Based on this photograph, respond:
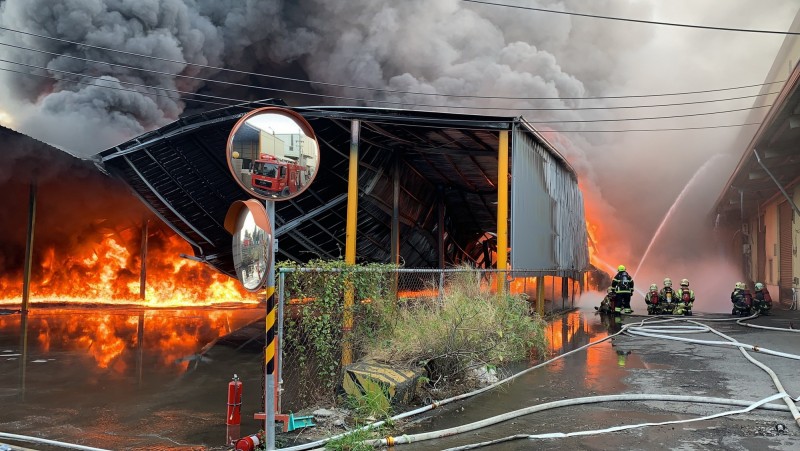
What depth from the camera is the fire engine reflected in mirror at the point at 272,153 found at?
13.2 feet

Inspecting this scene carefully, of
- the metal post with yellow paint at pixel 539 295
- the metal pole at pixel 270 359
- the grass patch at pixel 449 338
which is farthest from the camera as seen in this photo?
the metal post with yellow paint at pixel 539 295

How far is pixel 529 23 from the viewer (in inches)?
2088

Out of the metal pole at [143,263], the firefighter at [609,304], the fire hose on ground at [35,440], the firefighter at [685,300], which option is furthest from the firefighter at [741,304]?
the metal pole at [143,263]

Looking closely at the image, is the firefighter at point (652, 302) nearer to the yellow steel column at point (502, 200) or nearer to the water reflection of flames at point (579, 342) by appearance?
the water reflection of flames at point (579, 342)

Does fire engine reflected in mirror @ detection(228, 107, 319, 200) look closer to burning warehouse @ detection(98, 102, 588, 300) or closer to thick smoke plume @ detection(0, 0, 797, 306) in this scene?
burning warehouse @ detection(98, 102, 588, 300)

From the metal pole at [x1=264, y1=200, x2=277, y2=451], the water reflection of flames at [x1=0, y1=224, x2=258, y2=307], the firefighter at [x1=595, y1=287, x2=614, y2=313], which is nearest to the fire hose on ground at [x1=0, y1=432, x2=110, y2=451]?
the metal pole at [x1=264, y1=200, x2=277, y2=451]

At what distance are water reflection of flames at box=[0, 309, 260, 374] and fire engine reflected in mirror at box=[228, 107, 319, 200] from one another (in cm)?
540

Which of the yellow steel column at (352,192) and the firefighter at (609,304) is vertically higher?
the yellow steel column at (352,192)

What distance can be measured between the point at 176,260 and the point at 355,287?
48.6 ft

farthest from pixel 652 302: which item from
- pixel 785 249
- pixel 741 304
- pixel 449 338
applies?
pixel 449 338

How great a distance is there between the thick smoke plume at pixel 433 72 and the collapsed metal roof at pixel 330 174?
62.9ft

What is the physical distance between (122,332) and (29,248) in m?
6.53

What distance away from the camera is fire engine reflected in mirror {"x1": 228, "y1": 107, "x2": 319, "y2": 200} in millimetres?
A: 4016

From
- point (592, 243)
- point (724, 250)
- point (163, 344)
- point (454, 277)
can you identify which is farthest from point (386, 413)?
point (724, 250)
